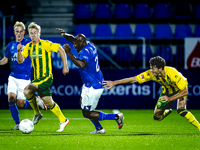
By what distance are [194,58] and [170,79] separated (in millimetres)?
5775

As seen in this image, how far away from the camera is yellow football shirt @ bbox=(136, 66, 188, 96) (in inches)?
243

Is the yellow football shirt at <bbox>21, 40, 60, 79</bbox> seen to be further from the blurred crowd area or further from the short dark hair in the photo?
the blurred crowd area

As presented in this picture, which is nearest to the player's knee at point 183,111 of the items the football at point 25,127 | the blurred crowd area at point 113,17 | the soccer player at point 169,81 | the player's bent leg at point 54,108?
the soccer player at point 169,81

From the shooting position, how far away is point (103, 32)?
46.5 ft

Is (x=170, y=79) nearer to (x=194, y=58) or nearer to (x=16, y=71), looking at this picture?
(x=16, y=71)

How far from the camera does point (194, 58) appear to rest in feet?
38.5

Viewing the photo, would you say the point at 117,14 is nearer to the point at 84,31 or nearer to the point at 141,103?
the point at 84,31

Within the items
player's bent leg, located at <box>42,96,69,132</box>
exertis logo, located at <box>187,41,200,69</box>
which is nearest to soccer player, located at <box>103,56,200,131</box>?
player's bent leg, located at <box>42,96,69,132</box>

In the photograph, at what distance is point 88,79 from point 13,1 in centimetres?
880

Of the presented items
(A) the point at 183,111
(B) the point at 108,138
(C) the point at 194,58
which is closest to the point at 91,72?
(B) the point at 108,138

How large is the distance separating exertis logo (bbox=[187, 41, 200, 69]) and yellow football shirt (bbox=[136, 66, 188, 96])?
5.41 meters

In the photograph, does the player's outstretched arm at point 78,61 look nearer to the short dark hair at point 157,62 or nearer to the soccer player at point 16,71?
the short dark hair at point 157,62

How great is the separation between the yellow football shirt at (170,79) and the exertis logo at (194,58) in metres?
5.41

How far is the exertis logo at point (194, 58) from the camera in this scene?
11.7m
